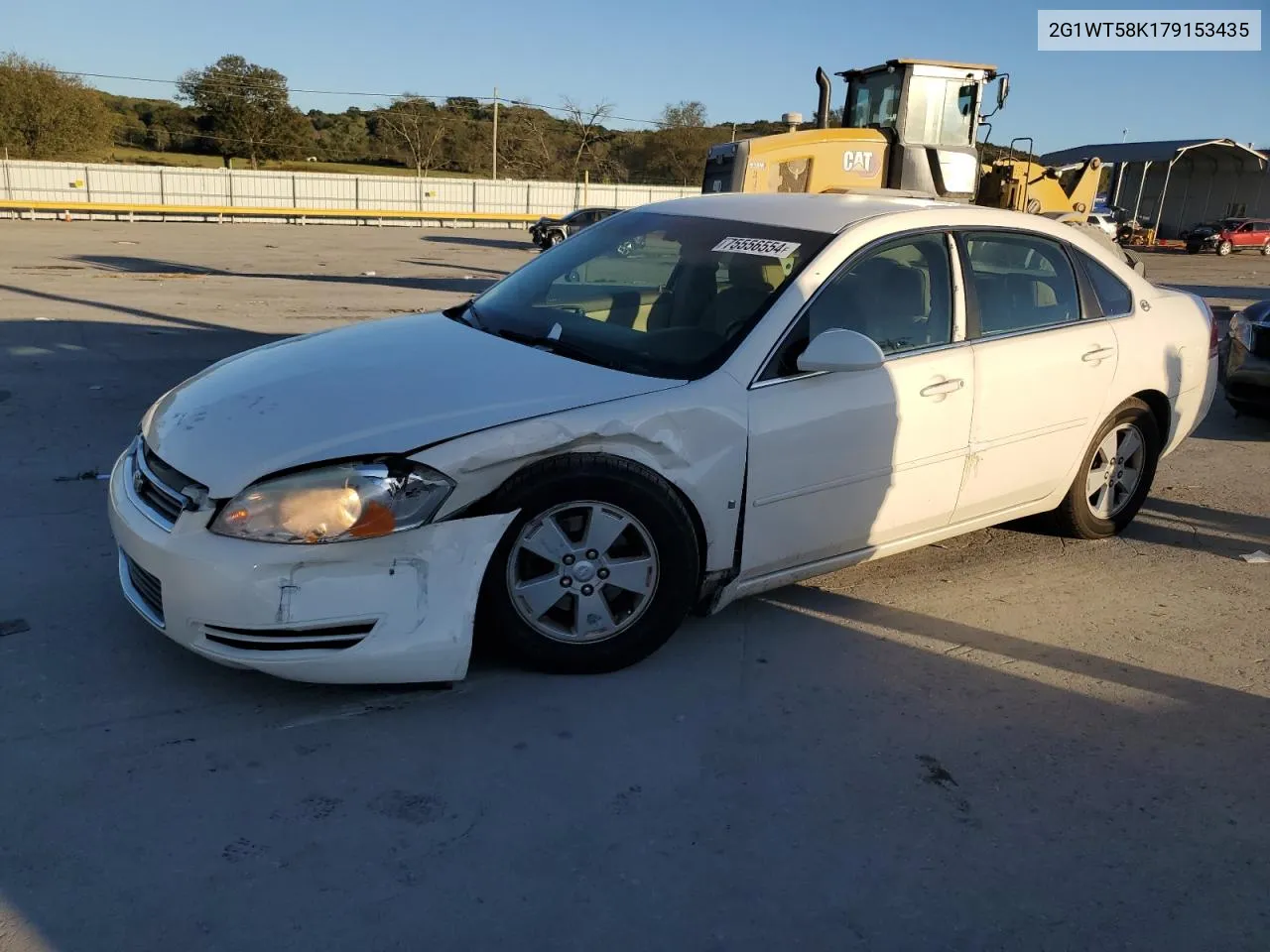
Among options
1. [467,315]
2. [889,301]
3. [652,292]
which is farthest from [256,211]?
[889,301]

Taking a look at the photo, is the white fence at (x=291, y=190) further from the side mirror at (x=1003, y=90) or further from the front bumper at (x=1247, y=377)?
the front bumper at (x=1247, y=377)

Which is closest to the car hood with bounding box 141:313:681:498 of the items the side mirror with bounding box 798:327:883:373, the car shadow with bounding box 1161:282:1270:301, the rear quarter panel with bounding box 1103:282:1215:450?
the side mirror with bounding box 798:327:883:373

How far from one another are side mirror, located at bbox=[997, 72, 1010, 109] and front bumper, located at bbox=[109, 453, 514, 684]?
11.3 m

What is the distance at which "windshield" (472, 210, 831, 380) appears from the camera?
151 inches

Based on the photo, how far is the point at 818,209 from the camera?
4305 mm

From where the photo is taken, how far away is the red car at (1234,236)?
40469mm

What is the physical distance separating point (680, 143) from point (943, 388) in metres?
72.5

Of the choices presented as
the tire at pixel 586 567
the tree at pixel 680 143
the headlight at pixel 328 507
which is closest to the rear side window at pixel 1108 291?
the tire at pixel 586 567

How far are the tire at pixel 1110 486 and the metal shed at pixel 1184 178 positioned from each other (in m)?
42.6

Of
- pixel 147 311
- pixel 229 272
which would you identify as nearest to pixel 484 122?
pixel 229 272

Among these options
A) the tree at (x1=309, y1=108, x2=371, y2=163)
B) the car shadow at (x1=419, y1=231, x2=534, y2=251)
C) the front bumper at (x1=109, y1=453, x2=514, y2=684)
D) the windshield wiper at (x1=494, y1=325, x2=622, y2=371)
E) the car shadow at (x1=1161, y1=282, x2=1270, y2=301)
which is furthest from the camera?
the tree at (x1=309, y1=108, x2=371, y2=163)

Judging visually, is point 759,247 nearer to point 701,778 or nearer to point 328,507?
point 328,507

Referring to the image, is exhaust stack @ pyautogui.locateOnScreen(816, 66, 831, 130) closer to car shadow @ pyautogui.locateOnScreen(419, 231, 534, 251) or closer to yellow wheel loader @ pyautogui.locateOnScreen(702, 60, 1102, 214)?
yellow wheel loader @ pyautogui.locateOnScreen(702, 60, 1102, 214)

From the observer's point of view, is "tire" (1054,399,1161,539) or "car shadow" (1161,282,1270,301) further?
"car shadow" (1161,282,1270,301)
